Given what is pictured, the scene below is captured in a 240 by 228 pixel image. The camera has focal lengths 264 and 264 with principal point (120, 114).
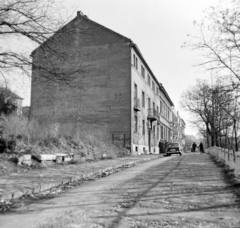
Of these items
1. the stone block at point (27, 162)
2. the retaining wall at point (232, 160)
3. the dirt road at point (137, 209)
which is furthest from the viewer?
the stone block at point (27, 162)

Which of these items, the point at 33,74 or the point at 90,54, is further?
the point at 90,54

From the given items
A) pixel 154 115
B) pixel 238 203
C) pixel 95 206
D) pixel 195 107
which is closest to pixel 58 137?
pixel 95 206

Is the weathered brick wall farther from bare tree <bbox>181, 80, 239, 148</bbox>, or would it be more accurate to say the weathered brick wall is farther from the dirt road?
the dirt road

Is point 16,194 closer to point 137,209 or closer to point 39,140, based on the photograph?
point 137,209

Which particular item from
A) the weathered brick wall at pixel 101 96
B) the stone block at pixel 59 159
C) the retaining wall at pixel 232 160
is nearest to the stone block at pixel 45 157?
the stone block at pixel 59 159

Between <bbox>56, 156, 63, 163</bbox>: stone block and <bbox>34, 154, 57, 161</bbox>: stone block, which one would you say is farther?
<bbox>56, 156, 63, 163</bbox>: stone block

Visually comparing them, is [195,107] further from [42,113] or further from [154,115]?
[42,113]

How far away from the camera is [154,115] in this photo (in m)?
32.9

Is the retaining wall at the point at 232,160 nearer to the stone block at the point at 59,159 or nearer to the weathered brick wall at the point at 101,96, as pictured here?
the stone block at the point at 59,159

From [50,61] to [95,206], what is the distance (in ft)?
14.4

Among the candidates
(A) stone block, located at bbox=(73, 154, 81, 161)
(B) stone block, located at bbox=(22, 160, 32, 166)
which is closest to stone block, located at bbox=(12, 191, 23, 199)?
(B) stone block, located at bbox=(22, 160, 32, 166)

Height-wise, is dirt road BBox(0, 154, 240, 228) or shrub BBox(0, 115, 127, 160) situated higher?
shrub BBox(0, 115, 127, 160)

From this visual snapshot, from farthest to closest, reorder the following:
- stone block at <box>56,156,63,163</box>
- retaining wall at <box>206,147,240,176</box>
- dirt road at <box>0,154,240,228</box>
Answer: stone block at <box>56,156,63,163</box>, retaining wall at <box>206,147,240,176</box>, dirt road at <box>0,154,240,228</box>

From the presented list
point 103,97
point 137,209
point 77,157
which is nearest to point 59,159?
point 77,157
